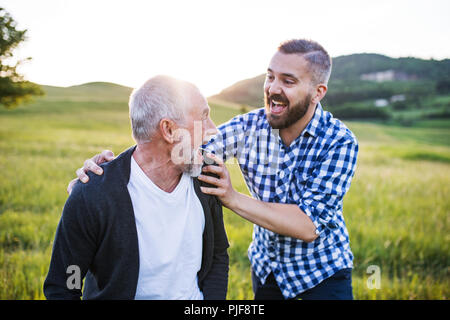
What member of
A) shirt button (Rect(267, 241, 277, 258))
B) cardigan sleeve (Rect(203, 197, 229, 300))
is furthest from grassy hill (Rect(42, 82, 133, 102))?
cardigan sleeve (Rect(203, 197, 229, 300))

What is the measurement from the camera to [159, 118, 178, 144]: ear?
2.22 m

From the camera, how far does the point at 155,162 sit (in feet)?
7.74

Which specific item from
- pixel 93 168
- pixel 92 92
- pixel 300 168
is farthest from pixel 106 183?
pixel 92 92

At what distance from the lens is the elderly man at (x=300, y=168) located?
2699 millimetres

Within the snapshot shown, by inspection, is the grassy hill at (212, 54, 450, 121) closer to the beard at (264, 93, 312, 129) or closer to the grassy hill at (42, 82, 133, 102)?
the grassy hill at (42, 82, 133, 102)

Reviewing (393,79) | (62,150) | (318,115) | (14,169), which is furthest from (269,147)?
(393,79)

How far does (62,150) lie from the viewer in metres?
13.0

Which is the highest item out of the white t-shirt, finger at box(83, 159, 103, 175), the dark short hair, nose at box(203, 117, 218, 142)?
the dark short hair

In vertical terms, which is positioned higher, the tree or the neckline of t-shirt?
the tree

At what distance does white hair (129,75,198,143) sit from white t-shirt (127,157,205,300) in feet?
1.04

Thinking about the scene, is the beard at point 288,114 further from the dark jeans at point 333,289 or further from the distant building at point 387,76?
the distant building at point 387,76

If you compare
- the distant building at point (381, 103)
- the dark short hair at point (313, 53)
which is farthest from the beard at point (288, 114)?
the distant building at point (381, 103)

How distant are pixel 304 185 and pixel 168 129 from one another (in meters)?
1.37
